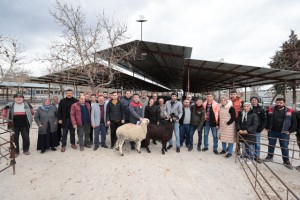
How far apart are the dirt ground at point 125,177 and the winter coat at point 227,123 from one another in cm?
61

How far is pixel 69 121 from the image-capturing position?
5.66 m

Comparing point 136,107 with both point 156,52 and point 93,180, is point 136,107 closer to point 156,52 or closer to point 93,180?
point 93,180

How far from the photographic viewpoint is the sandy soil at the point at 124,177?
10.9ft

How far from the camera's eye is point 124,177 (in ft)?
13.0

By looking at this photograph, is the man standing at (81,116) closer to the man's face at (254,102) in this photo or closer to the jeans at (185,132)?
the jeans at (185,132)

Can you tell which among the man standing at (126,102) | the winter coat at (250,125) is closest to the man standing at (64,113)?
the man standing at (126,102)

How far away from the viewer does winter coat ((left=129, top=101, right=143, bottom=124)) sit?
5762 mm

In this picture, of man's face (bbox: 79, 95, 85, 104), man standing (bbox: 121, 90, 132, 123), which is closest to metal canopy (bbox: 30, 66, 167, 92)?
man's face (bbox: 79, 95, 85, 104)

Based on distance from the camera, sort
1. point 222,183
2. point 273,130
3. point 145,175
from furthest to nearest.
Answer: point 273,130 → point 145,175 → point 222,183

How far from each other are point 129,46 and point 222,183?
8.78m

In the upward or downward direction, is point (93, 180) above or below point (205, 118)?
below

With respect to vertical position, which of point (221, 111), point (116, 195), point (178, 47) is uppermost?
point (178, 47)

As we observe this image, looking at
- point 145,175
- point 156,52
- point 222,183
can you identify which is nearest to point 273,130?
point 222,183

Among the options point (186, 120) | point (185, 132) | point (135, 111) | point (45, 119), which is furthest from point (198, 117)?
point (45, 119)
